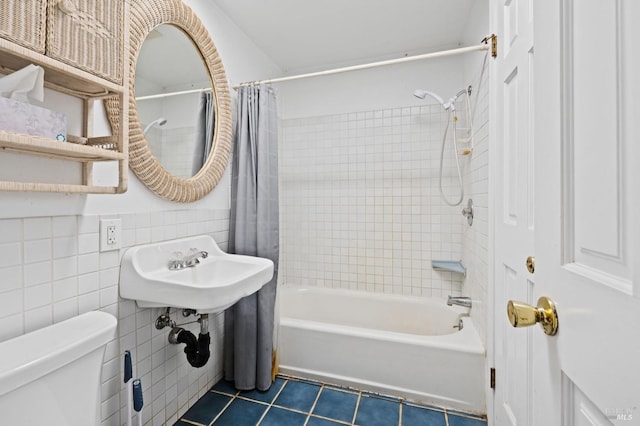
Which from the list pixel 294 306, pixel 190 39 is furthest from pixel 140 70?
pixel 294 306

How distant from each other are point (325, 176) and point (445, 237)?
112 centimetres

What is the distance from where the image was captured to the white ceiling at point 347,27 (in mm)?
1883

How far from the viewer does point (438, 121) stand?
236 centimetres

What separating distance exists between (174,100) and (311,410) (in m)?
1.84

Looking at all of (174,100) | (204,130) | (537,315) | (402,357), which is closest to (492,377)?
(402,357)

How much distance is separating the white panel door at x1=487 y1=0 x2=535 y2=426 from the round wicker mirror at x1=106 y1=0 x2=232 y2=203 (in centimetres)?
147

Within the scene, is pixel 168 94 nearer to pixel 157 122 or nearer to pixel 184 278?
pixel 157 122

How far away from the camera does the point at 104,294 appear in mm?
1190

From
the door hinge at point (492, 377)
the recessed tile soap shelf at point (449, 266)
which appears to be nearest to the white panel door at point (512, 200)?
the door hinge at point (492, 377)

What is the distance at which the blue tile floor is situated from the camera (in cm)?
155

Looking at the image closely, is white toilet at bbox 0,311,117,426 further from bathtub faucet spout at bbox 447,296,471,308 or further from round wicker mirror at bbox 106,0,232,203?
bathtub faucet spout at bbox 447,296,471,308

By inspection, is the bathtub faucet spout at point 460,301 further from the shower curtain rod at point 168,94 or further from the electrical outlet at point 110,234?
the shower curtain rod at point 168,94

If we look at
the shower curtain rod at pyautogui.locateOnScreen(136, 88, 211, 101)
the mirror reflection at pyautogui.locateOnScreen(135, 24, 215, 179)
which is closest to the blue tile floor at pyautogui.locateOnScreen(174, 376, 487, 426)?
the mirror reflection at pyautogui.locateOnScreen(135, 24, 215, 179)

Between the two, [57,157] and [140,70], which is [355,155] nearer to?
[140,70]
